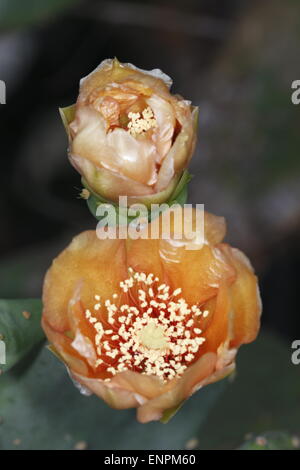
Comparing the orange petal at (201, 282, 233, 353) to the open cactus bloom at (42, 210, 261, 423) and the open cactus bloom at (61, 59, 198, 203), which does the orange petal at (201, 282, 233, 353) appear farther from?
the open cactus bloom at (61, 59, 198, 203)

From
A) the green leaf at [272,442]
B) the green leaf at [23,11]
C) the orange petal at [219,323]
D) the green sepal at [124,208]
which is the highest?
the green leaf at [23,11]

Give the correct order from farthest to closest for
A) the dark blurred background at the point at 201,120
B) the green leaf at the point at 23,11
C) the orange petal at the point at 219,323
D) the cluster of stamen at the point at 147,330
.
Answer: the dark blurred background at the point at 201,120 < the green leaf at the point at 23,11 < the cluster of stamen at the point at 147,330 < the orange petal at the point at 219,323

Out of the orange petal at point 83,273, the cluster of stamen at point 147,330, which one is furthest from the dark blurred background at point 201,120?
the orange petal at point 83,273

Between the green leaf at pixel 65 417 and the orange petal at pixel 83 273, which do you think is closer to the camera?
the orange petal at pixel 83 273

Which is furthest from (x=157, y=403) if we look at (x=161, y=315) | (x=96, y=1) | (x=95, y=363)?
(x=96, y=1)

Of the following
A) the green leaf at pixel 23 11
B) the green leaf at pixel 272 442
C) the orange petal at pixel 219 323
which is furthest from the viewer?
the green leaf at pixel 23 11

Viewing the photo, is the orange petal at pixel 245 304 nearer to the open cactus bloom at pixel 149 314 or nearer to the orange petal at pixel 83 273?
the open cactus bloom at pixel 149 314

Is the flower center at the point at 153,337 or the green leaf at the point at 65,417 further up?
the flower center at the point at 153,337
